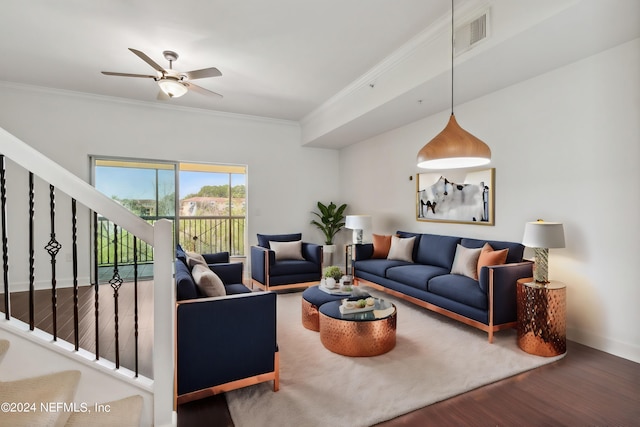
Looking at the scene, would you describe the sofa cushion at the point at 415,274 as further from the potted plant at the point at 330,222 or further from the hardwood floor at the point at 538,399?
the potted plant at the point at 330,222

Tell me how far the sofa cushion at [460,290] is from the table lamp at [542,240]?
0.52 m

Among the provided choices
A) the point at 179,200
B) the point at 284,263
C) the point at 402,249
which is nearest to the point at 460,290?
the point at 402,249

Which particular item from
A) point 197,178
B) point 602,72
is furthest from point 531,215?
point 197,178

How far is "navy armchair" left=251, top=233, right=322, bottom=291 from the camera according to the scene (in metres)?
4.62

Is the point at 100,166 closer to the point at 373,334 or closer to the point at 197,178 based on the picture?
the point at 197,178

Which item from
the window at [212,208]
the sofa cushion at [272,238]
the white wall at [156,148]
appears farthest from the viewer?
the window at [212,208]

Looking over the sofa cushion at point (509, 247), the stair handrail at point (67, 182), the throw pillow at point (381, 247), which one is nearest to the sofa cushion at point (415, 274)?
the sofa cushion at point (509, 247)

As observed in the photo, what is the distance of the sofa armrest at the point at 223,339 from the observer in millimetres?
1989

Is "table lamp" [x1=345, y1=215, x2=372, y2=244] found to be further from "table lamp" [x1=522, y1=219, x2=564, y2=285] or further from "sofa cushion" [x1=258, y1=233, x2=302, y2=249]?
"table lamp" [x1=522, y1=219, x2=564, y2=285]

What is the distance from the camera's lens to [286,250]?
503cm

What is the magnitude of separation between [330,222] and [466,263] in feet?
11.0

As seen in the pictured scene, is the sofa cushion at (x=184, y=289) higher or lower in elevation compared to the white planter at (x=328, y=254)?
higher

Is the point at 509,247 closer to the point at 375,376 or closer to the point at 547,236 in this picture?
the point at 547,236

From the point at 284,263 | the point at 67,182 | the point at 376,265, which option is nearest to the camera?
the point at 67,182
